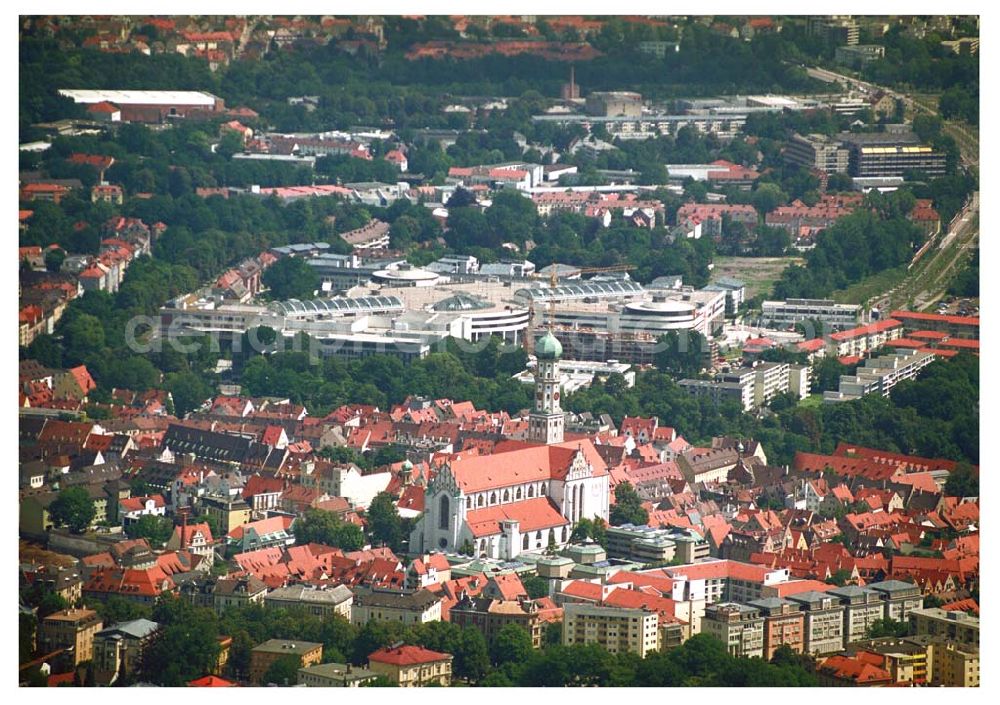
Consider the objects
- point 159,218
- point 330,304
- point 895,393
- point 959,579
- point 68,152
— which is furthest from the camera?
point 68,152

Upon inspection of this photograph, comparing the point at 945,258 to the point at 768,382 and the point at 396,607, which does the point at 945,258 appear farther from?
the point at 396,607

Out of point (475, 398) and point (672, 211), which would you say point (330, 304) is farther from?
point (672, 211)

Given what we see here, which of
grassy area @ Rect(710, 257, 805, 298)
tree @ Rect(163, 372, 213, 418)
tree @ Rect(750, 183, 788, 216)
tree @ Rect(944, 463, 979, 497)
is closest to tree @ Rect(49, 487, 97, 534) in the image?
tree @ Rect(163, 372, 213, 418)

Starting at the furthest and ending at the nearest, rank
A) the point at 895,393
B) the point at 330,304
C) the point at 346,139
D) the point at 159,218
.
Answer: the point at 346,139, the point at 159,218, the point at 330,304, the point at 895,393

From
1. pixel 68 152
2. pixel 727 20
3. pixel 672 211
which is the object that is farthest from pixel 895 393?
pixel 727 20

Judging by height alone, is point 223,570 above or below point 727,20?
below

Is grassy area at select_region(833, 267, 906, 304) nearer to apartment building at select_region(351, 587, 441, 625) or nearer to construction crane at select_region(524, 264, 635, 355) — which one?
construction crane at select_region(524, 264, 635, 355)

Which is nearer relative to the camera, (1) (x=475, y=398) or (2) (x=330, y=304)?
(1) (x=475, y=398)
